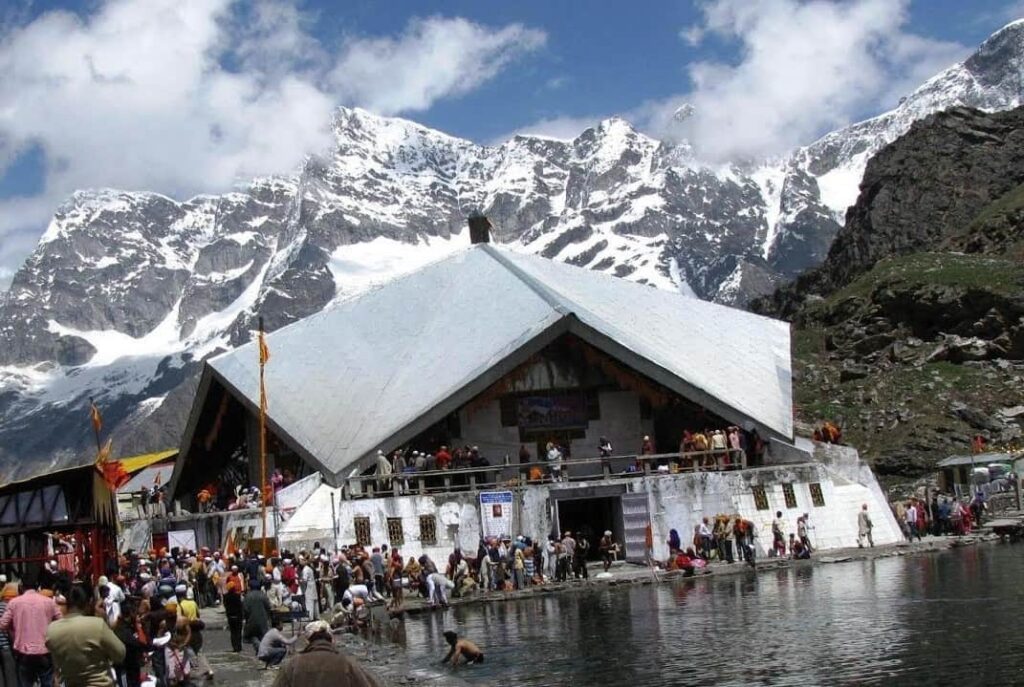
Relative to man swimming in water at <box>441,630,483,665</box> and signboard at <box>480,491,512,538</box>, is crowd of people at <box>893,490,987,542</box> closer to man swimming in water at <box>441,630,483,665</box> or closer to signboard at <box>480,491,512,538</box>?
signboard at <box>480,491,512,538</box>

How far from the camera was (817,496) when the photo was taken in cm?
3759

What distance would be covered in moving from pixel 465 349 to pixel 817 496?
1172 centimetres

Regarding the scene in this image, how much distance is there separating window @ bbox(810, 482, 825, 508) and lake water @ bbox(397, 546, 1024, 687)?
250 inches

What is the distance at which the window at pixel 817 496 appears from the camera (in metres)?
37.5

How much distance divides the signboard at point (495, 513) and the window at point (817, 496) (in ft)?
27.2

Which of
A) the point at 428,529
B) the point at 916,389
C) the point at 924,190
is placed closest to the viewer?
the point at 428,529

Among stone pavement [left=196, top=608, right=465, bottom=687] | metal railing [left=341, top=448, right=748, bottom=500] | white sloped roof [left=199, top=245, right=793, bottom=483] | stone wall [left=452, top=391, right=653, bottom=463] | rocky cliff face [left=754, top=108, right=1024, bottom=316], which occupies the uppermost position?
rocky cliff face [left=754, top=108, right=1024, bottom=316]

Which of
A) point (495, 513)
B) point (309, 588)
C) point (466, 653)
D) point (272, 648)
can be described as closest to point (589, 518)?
point (495, 513)

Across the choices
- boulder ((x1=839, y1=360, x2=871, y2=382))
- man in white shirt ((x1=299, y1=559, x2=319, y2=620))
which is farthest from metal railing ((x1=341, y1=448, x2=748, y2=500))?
boulder ((x1=839, y1=360, x2=871, y2=382))

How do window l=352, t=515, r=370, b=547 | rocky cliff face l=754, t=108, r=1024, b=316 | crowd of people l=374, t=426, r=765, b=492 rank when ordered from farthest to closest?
rocky cliff face l=754, t=108, r=1024, b=316 < crowd of people l=374, t=426, r=765, b=492 < window l=352, t=515, r=370, b=547

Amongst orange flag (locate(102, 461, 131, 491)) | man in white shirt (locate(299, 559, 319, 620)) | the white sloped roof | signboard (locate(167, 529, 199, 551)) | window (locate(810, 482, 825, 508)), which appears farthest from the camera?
the white sloped roof

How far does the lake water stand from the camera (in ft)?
52.6

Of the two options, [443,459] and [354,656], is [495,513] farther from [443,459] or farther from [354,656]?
[354,656]

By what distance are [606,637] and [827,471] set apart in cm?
1837
